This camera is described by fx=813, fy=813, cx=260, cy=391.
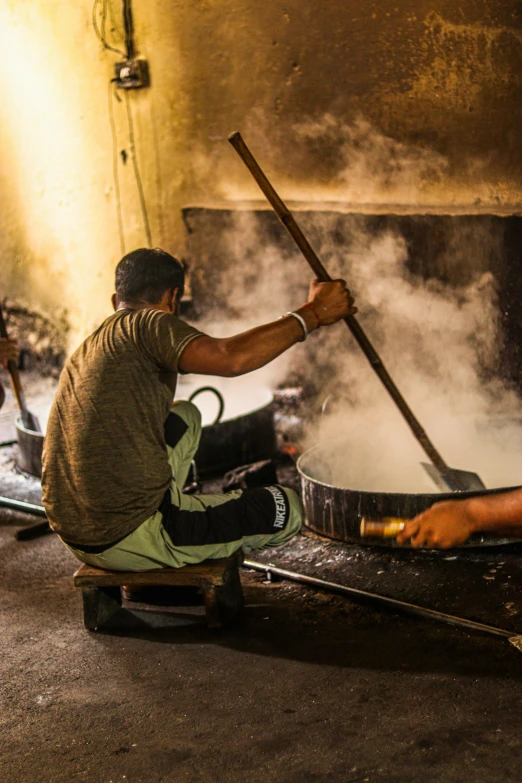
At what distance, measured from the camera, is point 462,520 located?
9.20 feet

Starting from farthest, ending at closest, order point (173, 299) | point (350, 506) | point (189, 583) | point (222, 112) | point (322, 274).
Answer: point (222, 112) < point (350, 506) < point (322, 274) < point (173, 299) < point (189, 583)

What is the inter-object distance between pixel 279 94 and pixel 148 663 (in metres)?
5.55

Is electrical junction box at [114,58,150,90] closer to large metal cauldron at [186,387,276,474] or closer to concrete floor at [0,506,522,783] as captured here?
large metal cauldron at [186,387,276,474]

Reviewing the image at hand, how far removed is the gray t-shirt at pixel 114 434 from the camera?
12.8 ft

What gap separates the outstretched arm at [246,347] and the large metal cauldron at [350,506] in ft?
3.99

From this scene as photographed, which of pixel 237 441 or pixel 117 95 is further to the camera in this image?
pixel 117 95

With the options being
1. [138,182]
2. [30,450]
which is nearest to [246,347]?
[30,450]

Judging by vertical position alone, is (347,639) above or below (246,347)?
below

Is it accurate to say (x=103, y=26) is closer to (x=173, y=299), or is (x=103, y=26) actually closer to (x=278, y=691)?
(x=173, y=299)

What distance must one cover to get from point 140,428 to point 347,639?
4.67ft

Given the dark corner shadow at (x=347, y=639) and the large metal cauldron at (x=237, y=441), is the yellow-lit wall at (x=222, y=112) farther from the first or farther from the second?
the dark corner shadow at (x=347, y=639)

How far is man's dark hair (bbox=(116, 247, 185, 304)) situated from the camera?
13.5ft

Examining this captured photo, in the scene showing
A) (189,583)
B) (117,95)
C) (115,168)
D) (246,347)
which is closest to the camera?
(246,347)

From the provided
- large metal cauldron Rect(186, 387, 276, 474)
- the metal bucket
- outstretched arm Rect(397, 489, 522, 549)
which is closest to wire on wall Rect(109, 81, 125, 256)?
the metal bucket
